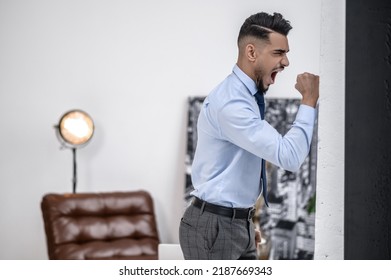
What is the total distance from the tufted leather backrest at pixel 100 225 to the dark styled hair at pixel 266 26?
211cm

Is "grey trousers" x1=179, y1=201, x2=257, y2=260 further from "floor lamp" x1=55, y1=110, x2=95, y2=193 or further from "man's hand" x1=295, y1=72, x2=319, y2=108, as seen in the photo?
"floor lamp" x1=55, y1=110, x2=95, y2=193

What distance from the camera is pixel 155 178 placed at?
3.74 meters

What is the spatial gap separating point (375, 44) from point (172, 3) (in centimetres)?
112

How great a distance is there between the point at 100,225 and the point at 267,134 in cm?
226

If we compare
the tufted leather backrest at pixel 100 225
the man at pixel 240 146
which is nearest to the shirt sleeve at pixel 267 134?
the man at pixel 240 146

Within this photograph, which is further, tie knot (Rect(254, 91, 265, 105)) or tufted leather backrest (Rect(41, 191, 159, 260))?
tufted leather backrest (Rect(41, 191, 159, 260))

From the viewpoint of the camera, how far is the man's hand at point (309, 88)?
142cm

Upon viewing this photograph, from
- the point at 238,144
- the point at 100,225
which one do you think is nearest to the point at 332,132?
the point at 238,144

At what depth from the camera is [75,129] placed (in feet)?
11.5

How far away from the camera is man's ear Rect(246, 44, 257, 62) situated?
1533 millimetres

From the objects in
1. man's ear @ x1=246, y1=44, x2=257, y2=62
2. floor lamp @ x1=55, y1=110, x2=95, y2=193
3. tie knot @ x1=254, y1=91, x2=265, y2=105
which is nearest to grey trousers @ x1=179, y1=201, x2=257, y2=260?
tie knot @ x1=254, y1=91, x2=265, y2=105

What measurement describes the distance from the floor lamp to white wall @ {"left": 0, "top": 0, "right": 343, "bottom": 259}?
0.41ft

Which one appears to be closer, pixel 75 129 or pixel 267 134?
pixel 267 134

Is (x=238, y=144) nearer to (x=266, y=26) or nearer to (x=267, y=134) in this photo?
(x=267, y=134)
